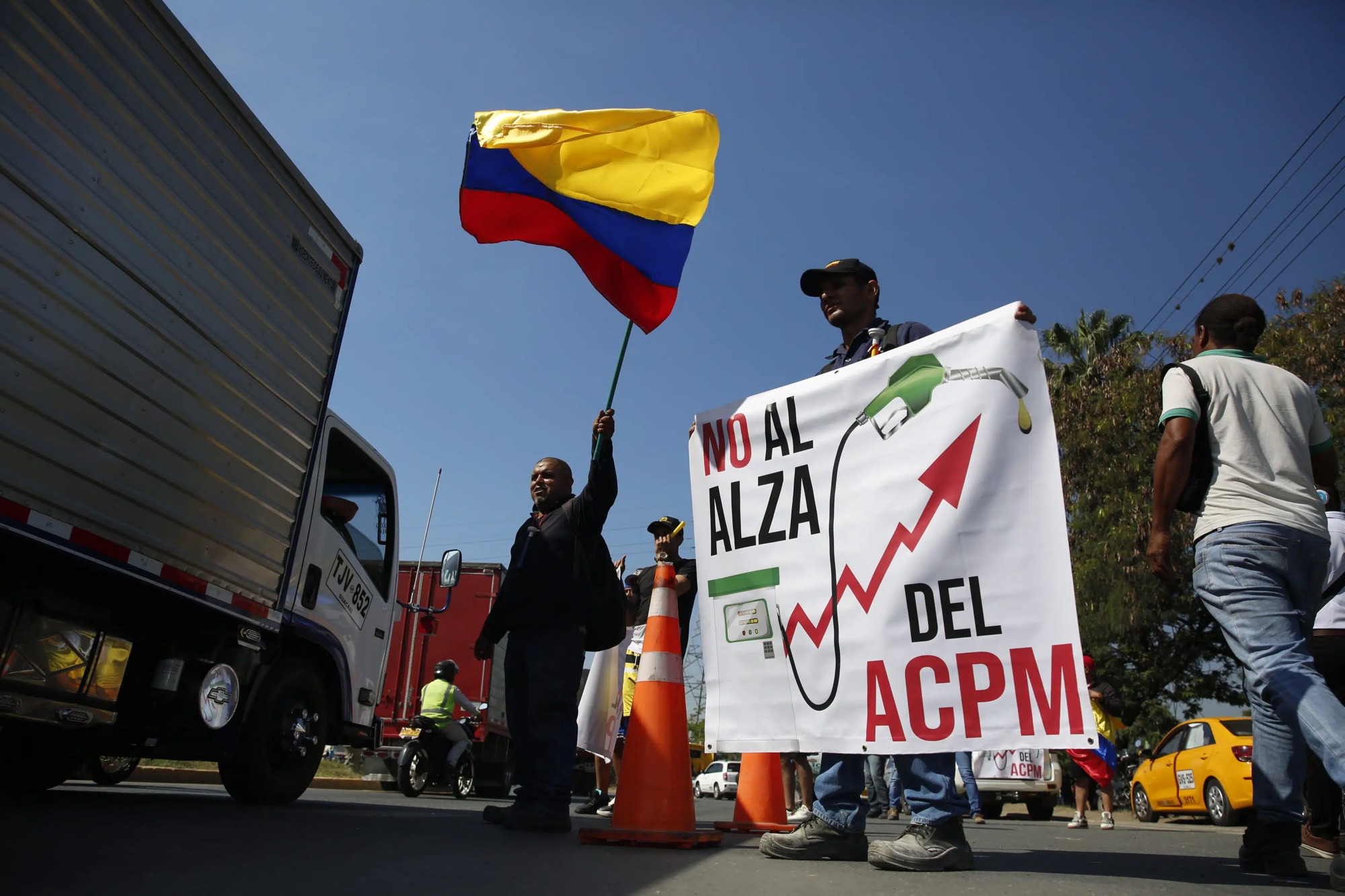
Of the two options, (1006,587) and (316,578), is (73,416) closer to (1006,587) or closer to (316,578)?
(316,578)

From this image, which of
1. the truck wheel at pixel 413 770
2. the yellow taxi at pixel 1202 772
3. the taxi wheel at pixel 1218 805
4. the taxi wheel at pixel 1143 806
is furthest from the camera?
the taxi wheel at pixel 1143 806

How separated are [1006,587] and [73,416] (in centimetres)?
380

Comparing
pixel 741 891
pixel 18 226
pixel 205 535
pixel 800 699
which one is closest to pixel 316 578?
pixel 205 535

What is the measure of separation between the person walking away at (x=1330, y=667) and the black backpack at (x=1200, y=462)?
82 centimetres

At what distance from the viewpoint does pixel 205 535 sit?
16.7 feet

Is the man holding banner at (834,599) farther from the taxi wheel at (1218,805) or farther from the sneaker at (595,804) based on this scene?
the taxi wheel at (1218,805)

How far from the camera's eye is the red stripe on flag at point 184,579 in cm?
478

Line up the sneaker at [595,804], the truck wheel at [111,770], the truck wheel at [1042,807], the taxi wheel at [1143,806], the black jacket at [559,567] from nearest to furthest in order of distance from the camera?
the black jacket at [559,567], the truck wheel at [111,770], the sneaker at [595,804], the taxi wheel at [1143,806], the truck wheel at [1042,807]

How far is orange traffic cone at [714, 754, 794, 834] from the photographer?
6004 millimetres

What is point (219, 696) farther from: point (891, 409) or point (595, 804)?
point (891, 409)

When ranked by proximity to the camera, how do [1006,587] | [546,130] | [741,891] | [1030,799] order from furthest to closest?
[1030,799] → [546,130] → [1006,587] → [741,891]

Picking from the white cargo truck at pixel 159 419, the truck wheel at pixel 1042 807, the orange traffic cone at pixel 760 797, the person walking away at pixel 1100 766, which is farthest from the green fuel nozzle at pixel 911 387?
the truck wheel at pixel 1042 807

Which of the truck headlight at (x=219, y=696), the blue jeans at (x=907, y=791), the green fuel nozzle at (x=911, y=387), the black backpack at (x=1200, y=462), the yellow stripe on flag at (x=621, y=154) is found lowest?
the blue jeans at (x=907, y=791)

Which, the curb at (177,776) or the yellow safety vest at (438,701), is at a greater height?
the yellow safety vest at (438,701)
